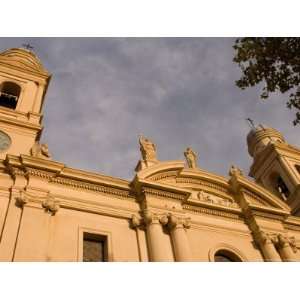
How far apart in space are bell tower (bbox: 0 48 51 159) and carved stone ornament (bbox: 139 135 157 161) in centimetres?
454

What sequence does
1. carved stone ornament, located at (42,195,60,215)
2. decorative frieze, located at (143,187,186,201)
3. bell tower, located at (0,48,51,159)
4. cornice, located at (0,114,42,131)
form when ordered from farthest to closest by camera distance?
1. cornice, located at (0,114,42,131)
2. bell tower, located at (0,48,51,159)
3. decorative frieze, located at (143,187,186,201)
4. carved stone ornament, located at (42,195,60,215)

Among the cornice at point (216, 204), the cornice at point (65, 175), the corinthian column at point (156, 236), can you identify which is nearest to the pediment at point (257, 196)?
the cornice at point (216, 204)

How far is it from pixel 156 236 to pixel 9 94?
36.2 feet

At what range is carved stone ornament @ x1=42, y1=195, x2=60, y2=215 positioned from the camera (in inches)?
477

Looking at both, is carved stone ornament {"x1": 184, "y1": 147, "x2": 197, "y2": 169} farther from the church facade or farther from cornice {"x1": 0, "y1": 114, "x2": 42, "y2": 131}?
cornice {"x1": 0, "y1": 114, "x2": 42, "y2": 131}

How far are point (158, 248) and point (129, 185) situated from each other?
2790 mm

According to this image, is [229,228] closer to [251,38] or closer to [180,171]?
[180,171]

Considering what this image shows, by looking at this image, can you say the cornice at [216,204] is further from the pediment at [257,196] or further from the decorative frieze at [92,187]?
the decorative frieze at [92,187]

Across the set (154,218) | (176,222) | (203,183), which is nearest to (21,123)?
(154,218)

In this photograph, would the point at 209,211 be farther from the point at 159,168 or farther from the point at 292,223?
the point at 292,223

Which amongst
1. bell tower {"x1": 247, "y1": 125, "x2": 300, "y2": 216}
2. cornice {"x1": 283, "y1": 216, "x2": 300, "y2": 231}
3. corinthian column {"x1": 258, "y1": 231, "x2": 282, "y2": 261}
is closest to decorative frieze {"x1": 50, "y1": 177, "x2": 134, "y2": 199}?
corinthian column {"x1": 258, "y1": 231, "x2": 282, "y2": 261}

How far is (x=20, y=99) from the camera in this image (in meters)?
18.4

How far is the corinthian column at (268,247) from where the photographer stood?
14.8 metres

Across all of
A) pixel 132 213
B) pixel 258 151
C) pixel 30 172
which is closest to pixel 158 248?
pixel 132 213
